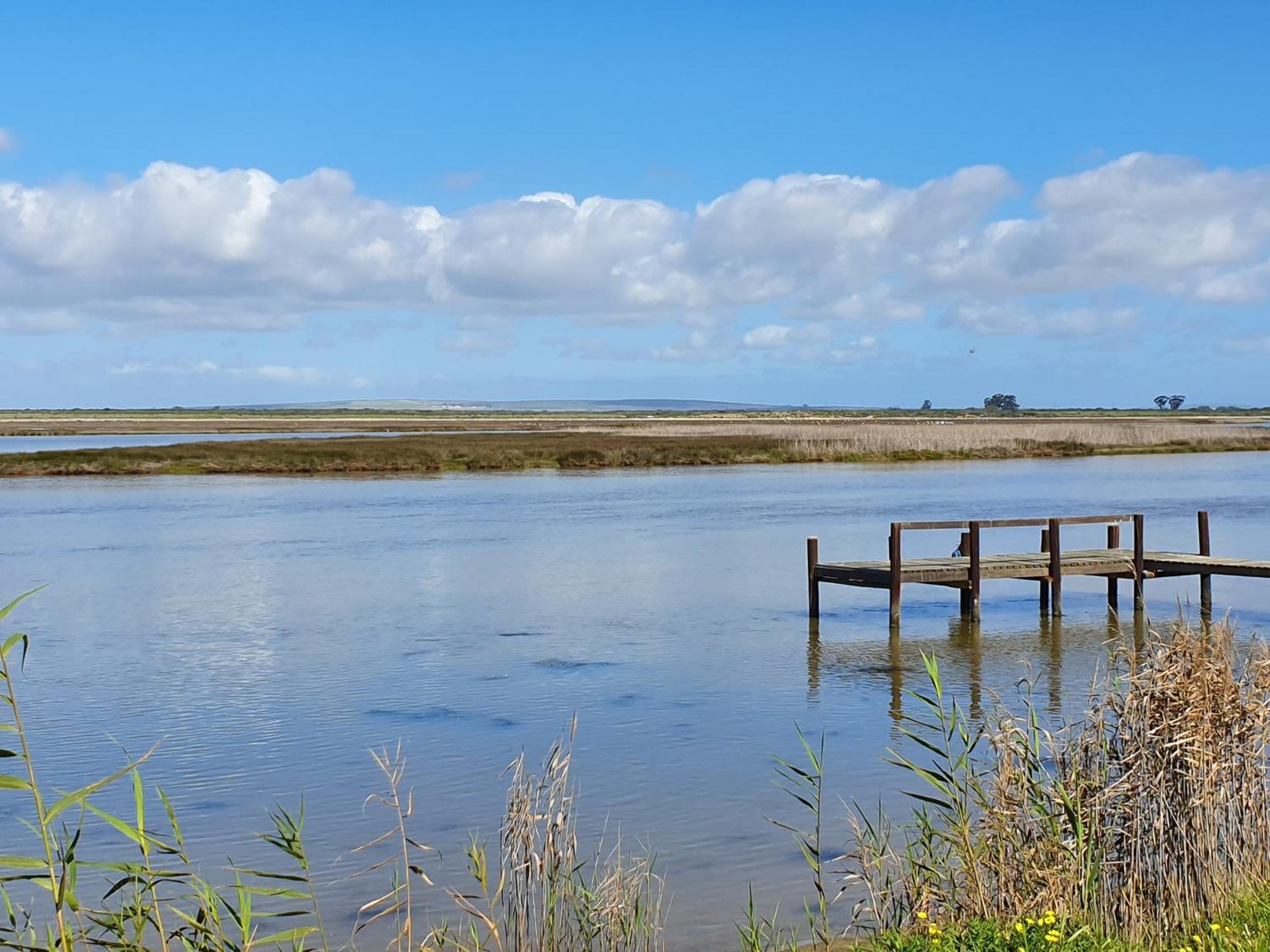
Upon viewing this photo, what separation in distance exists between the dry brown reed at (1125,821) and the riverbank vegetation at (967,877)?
0.01 meters

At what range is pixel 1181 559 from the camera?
20.2 metres

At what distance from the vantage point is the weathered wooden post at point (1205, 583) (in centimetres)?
2002

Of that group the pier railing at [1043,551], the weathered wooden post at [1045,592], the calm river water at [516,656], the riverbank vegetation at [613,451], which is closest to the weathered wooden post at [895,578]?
the pier railing at [1043,551]

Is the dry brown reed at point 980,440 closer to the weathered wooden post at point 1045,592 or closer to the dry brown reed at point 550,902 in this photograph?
the weathered wooden post at point 1045,592

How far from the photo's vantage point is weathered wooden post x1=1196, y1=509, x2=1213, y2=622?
2002 centimetres

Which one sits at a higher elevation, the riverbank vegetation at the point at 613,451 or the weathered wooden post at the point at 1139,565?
the riverbank vegetation at the point at 613,451

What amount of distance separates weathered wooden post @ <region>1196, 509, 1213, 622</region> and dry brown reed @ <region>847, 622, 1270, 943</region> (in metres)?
11.9

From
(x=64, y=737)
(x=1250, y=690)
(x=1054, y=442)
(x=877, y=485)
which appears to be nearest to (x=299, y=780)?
(x=64, y=737)

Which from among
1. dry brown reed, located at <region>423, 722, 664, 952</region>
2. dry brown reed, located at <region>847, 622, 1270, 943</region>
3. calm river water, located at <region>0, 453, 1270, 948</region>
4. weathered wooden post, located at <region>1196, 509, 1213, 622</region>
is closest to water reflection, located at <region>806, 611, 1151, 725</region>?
calm river water, located at <region>0, 453, 1270, 948</region>

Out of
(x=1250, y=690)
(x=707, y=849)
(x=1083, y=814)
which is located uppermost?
(x=1250, y=690)

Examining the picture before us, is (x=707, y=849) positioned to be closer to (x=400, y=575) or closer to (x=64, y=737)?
(x=64, y=737)

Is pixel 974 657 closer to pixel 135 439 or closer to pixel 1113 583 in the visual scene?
pixel 1113 583

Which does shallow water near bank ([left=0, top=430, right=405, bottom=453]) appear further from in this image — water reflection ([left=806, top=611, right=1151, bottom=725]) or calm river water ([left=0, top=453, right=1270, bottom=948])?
water reflection ([left=806, top=611, right=1151, bottom=725])

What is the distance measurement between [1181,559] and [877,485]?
26547 millimetres
